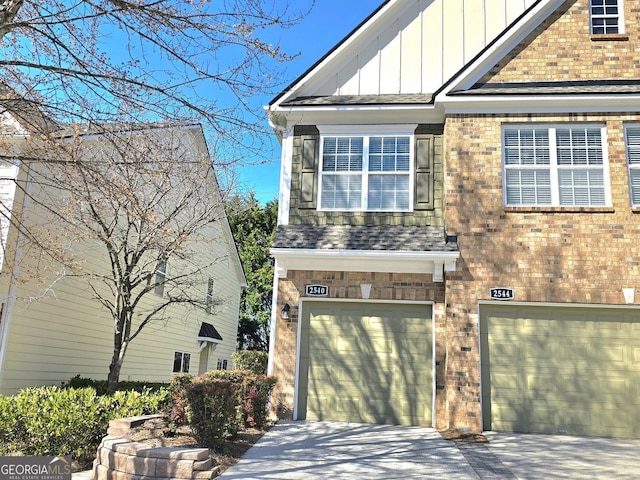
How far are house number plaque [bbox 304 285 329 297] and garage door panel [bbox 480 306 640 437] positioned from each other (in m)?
2.96

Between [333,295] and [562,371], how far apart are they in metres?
4.33

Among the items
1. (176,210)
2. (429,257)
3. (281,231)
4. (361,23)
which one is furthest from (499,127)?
(176,210)

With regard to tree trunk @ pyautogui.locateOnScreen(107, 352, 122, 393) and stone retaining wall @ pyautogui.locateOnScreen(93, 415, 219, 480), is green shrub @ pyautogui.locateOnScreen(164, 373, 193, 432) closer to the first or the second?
stone retaining wall @ pyautogui.locateOnScreen(93, 415, 219, 480)

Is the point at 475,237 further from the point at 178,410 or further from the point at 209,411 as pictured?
the point at 178,410

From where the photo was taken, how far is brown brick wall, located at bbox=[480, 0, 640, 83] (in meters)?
10.7

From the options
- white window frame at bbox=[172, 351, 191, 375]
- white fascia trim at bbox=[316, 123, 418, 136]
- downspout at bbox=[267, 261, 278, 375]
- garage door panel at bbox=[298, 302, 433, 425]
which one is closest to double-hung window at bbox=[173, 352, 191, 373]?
white window frame at bbox=[172, 351, 191, 375]

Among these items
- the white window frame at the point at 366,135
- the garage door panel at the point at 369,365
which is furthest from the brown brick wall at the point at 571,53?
the garage door panel at the point at 369,365

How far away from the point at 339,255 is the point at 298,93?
3.85m

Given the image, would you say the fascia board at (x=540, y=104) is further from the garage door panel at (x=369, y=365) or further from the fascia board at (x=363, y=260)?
the garage door panel at (x=369, y=365)

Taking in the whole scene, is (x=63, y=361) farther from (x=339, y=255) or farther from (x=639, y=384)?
(x=639, y=384)

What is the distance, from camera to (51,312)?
12.2 meters

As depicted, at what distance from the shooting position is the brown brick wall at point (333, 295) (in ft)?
33.7

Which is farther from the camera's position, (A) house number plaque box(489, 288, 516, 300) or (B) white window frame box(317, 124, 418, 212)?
(B) white window frame box(317, 124, 418, 212)

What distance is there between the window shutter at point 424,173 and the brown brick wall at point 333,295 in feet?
4.87
